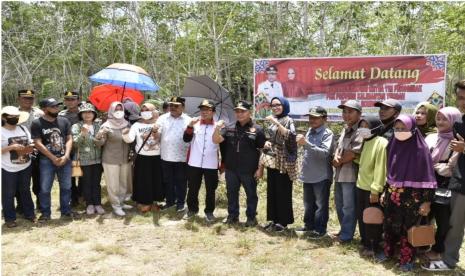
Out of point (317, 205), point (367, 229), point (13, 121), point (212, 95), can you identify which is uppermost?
point (212, 95)

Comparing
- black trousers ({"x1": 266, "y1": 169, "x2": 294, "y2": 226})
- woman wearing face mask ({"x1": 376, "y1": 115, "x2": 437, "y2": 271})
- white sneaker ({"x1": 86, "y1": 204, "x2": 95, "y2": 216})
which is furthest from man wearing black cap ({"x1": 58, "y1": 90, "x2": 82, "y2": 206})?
woman wearing face mask ({"x1": 376, "y1": 115, "x2": 437, "y2": 271})

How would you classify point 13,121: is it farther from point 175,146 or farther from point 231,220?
point 231,220

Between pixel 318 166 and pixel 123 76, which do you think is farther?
pixel 123 76

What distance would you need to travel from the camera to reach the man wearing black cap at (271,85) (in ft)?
→ 27.3

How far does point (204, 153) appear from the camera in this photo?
5.65 meters

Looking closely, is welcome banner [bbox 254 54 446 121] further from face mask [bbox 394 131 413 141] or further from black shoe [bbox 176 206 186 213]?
face mask [bbox 394 131 413 141]

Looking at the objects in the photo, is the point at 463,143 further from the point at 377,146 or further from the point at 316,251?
the point at 316,251

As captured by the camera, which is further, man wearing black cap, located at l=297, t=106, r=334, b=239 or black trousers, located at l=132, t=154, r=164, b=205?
black trousers, located at l=132, t=154, r=164, b=205

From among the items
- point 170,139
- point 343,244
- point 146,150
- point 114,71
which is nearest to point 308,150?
point 343,244

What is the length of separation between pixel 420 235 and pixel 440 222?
41 centimetres

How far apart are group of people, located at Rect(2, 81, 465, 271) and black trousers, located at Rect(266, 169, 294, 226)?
1 centimetres

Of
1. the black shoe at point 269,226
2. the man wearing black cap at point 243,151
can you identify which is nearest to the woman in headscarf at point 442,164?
the black shoe at point 269,226

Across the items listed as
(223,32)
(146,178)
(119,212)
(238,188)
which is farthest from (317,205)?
(223,32)

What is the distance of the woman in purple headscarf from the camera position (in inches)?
199
